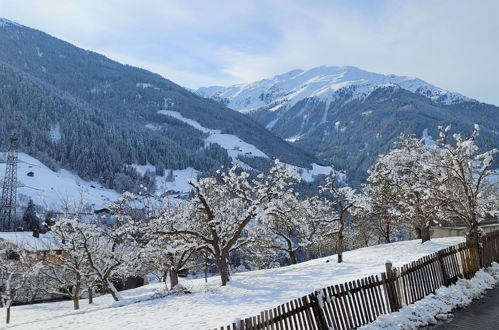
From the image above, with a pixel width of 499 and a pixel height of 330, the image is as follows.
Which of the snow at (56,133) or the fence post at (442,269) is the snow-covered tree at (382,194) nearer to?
the fence post at (442,269)

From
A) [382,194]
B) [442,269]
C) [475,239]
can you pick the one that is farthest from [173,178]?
[442,269]

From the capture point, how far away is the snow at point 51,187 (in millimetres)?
125688

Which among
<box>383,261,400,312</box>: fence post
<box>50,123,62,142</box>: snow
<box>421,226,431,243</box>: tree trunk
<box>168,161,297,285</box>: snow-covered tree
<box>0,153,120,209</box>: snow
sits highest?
<box>50,123,62,142</box>: snow

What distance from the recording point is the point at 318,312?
38.9 feet

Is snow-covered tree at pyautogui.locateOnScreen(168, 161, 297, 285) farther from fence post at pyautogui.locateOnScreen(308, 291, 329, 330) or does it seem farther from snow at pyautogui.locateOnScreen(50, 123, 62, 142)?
snow at pyautogui.locateOnScreen(50, 123, 62, 142)

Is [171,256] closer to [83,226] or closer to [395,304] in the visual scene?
[83,226]

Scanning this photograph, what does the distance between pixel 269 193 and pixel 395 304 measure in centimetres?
1387

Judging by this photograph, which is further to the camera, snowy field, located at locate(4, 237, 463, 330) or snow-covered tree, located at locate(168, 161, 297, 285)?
snow-covered tree, located at locate(168, 161, 297, 285)

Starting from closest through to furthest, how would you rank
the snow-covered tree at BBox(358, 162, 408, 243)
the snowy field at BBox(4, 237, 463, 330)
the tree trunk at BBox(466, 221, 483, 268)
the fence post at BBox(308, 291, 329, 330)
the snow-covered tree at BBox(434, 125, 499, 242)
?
1. the fence post at BBox(308, 291, 329, 330)
2. the snowy field at BBox(4, 237, 463, 330)
3. the tree trunk at BBox(466, 221, 483, 268)
4. the snow-covered tree at BBox(434, 125, 499, 242)
5. the snow-covered tree at BBox(358, 162, 408, 243)

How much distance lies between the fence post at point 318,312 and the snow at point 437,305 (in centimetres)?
170

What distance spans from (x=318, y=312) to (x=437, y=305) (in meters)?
5.88

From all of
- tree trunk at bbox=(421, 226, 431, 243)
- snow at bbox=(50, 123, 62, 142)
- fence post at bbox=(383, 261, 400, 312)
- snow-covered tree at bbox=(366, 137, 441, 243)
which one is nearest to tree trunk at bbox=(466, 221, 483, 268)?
fence post at bbox=(383, 261, 400, 312)

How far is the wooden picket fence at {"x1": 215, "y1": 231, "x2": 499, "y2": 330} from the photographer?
11.0 meters

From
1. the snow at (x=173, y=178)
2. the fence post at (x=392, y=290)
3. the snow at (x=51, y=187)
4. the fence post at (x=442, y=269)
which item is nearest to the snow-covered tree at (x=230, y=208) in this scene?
the fence post at (x=442, y=269)
